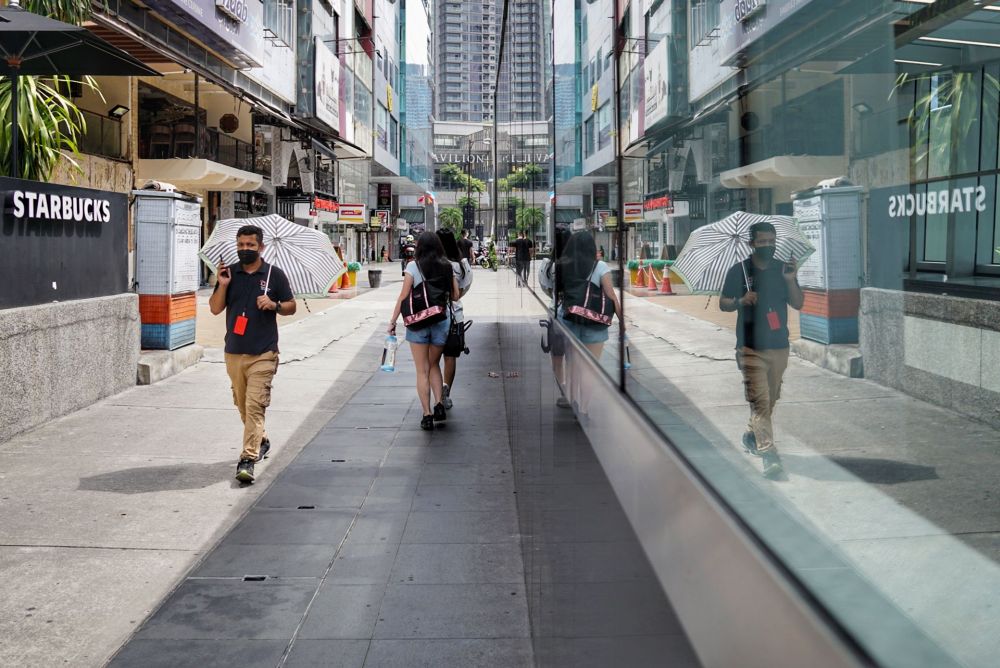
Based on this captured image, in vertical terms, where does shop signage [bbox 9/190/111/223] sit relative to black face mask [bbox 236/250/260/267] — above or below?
above

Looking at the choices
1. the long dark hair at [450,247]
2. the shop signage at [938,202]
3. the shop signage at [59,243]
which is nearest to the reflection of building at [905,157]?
the shop signage at [938,202]

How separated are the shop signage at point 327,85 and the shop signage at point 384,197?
31382 millimetres

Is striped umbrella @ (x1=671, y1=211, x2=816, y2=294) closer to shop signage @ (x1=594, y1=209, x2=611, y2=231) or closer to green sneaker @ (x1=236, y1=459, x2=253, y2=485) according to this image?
shop signage @ (x1=594, y1=209, x2=611, y2=231)

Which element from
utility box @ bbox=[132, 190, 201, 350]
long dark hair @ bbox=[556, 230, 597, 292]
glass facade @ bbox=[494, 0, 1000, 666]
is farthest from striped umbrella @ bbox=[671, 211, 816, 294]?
utility box @ bbox=[132, 190, 201, 350]

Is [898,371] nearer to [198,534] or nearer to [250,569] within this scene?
[250,569]

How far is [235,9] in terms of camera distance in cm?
2328

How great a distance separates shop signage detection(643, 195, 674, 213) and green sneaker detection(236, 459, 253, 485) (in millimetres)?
5351

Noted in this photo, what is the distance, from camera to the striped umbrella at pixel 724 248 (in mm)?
802

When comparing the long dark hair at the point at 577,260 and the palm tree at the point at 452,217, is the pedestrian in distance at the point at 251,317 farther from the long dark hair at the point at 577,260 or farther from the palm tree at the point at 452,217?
the palm tree at the point at 452,217

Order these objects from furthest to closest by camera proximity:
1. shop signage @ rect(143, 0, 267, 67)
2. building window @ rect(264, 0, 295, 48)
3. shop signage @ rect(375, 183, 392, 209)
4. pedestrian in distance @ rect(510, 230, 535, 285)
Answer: shop signage @ rect(375, 183, 392, 209) → building window @ rect(264, 0, 295, 48) → shop signage @ rect(143, 0, 267, 67) → pedestrian in distance @ rect(510, 230, 535, 285)

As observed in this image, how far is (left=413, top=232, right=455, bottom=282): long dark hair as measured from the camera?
8.67 meters

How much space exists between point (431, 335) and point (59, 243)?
3453 mm

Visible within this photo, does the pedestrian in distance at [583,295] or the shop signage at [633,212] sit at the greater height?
the shop signage at [633,212]

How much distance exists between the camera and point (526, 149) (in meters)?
5.40
